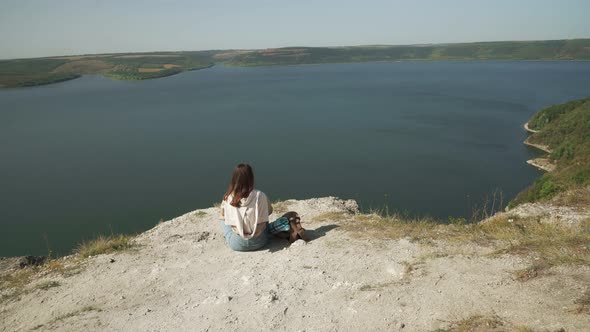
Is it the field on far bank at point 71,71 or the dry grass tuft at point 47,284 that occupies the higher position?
the field on far bank at point 71,71

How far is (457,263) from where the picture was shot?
499 cm

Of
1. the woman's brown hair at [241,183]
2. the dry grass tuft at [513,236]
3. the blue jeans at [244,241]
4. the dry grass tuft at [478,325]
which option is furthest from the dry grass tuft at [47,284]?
the dry grass tuft at [478,325]

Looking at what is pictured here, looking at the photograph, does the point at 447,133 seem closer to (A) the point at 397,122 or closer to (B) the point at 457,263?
(A) the point at 397,122

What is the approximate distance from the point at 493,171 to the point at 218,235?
123 ft

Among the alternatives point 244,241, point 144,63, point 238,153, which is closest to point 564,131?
point 238,153

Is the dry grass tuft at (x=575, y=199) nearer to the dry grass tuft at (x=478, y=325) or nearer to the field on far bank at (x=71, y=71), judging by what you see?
the dry grass tuft at (x=478, y=325)

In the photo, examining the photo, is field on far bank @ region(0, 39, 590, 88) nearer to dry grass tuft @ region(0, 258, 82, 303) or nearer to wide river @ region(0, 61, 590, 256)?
wide river @ region(0, 61, 590, 256)

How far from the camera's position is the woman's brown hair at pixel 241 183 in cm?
532

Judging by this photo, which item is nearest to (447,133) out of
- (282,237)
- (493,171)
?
(493,171)

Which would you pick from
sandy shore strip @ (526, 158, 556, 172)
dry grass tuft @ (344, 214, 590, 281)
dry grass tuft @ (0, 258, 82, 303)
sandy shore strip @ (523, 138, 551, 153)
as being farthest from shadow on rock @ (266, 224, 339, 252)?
sandy shore strip @ (523, 138, 551, 153)

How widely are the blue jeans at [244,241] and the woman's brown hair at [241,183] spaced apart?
731 mm

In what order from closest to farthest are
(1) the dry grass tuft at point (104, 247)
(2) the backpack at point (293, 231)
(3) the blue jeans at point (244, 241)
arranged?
(3) the blue jeans at point (244, 241), (2) the backpack at point (293, 231), (1) the dry grass tuft at point (104, 247)

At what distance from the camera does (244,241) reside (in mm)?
5980

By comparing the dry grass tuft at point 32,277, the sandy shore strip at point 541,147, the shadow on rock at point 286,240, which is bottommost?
the sandy shore strip at point 541,147
